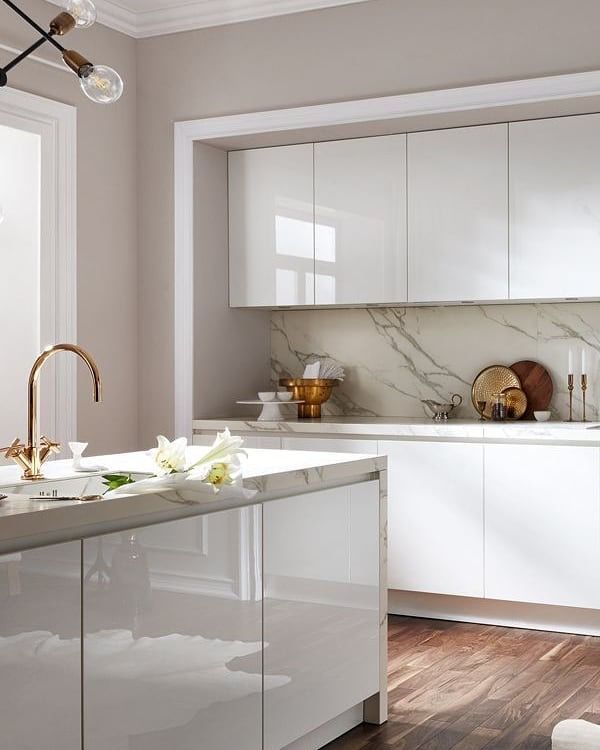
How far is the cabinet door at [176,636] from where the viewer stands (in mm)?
2141

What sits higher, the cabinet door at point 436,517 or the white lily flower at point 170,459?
the white lily flower at point 170,459

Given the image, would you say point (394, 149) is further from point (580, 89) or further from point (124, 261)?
point (124, 261)

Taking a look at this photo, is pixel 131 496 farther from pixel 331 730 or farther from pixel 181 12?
pixel 181 12

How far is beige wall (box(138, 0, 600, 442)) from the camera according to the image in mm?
4309

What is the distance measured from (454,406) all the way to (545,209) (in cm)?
107

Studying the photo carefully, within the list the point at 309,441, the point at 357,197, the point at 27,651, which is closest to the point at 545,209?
the point at 357,197

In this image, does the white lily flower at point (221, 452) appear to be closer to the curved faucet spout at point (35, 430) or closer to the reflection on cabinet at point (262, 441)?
the curved faucet spout at point (35, 430)

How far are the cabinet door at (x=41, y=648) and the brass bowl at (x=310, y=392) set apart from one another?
315 centimetres

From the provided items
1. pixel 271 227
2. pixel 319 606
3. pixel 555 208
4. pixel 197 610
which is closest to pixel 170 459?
pixel 197 610

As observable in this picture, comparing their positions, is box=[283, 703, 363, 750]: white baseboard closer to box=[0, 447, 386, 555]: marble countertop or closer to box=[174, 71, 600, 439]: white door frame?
box=[0, 447, 386, 555]: marble countertop

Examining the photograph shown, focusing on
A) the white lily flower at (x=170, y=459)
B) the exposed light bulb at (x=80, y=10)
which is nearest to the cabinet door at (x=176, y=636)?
the white lily flower at (x=170, y=459)

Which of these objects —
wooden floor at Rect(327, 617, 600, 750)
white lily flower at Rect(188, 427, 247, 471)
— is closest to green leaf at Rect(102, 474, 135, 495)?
white lily flower at Rect(188, 427, 247, 471)

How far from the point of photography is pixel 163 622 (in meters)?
2.31

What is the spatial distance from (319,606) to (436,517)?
1.73m
